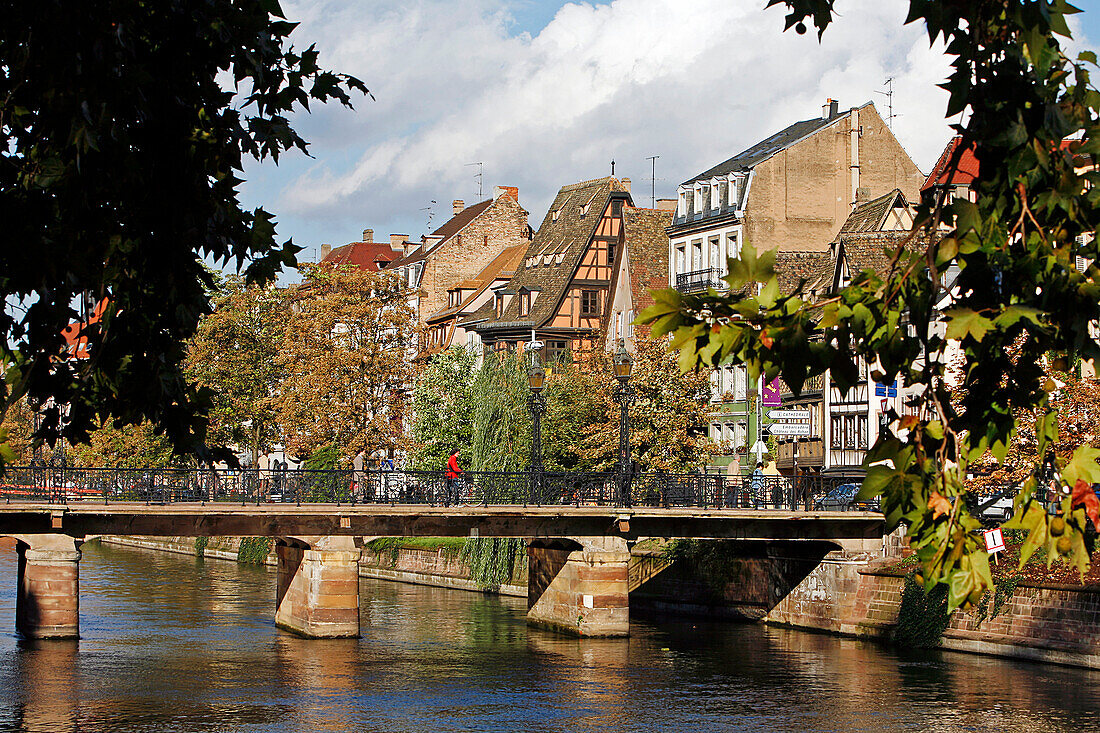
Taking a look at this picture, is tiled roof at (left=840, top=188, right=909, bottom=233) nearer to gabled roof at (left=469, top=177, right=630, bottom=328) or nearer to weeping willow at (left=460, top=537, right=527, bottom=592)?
gabled roof at (left=469, top=177, right=630, bottom=328)

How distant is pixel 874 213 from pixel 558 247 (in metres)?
21.7

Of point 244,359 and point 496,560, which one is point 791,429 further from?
point 244,359

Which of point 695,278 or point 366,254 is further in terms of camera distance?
point 366,254

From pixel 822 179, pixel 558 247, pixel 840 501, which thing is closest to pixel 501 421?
pixel 840 501

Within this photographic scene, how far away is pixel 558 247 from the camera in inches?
3098

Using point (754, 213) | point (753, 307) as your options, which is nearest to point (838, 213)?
point (754, 213)

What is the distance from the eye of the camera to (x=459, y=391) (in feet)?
199

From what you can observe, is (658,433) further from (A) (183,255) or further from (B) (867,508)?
(A) (183,255)

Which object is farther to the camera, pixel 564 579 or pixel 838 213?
pixel 838 213

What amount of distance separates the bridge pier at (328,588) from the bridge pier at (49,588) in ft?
18.8

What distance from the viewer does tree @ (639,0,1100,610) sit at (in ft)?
16.4

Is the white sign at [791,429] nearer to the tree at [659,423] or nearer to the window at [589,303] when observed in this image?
the tree at [659,423]

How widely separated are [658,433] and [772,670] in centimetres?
1885

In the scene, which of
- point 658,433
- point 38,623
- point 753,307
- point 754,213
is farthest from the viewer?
point 754,213
